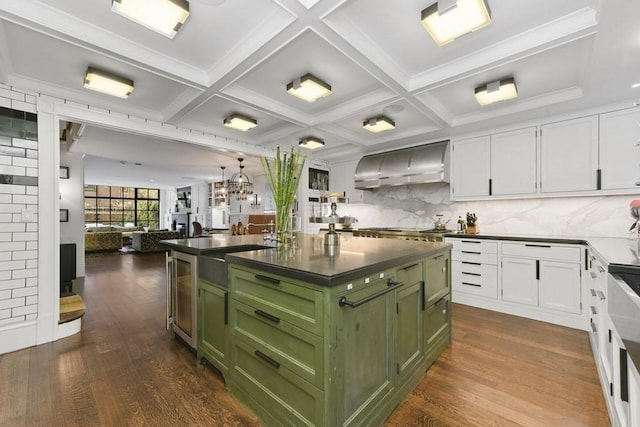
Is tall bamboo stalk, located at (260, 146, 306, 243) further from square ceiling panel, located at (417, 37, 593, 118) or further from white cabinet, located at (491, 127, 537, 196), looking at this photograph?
white cabinet, located at (491, 127, 537, 196)

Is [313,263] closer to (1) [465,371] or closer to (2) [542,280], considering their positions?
(1) [465,371]

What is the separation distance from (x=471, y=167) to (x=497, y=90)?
1.61 metres

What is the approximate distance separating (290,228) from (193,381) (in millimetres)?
1356

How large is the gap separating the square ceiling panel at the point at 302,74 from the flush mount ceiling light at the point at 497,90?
3.36 feet

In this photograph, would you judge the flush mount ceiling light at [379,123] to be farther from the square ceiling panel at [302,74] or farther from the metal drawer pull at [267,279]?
the metal drawer pull at [267,279]

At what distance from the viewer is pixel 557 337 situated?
2775mm

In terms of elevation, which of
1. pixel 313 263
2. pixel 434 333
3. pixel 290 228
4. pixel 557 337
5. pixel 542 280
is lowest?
pixel 557 337

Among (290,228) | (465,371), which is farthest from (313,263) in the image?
(465,371)

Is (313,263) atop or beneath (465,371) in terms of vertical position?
atop

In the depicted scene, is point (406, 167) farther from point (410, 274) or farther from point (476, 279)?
point (410, 274)

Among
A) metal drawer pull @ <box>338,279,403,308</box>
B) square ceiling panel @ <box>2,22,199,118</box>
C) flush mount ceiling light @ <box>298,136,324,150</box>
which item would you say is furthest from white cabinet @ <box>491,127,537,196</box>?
square ceiling panel @ <box>2,22,199,118</box>

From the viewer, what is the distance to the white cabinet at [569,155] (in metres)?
3.14

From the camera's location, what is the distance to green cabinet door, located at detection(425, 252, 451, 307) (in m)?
2.10

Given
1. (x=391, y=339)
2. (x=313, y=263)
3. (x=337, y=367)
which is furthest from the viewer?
(x=391, y=339)
